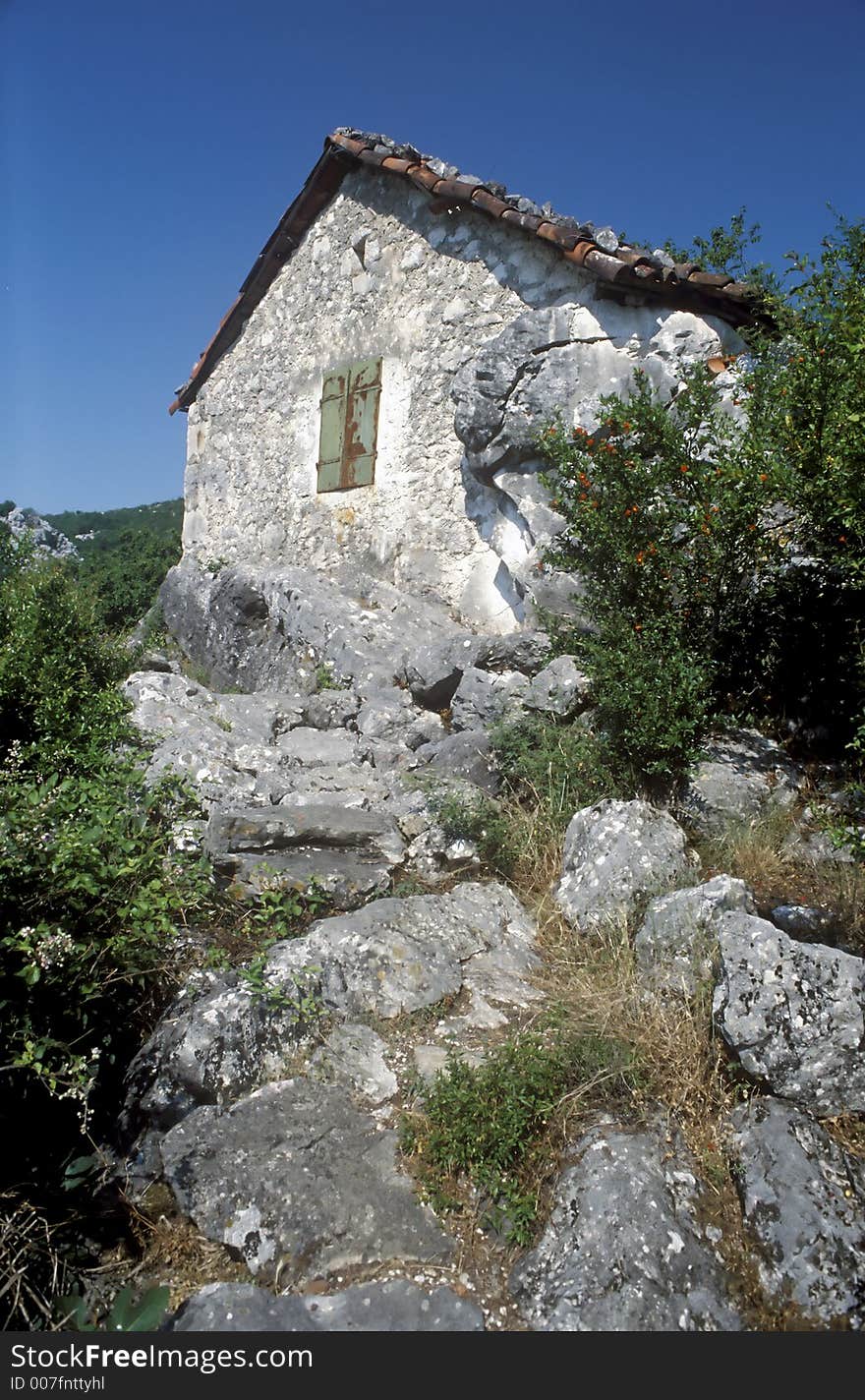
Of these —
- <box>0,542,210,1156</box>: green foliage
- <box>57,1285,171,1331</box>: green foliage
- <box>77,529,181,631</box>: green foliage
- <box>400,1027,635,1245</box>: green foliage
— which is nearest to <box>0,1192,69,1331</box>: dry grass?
<box>57,1285,171,1331</box>: green foliage

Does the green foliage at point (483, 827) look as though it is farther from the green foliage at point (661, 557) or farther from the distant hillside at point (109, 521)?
the distant hillside at point (109, 521)

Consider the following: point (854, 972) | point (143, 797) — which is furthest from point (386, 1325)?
point (143, 797)

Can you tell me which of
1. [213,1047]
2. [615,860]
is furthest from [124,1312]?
[615,860]

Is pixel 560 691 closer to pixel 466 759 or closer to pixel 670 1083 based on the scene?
pixel 466 759

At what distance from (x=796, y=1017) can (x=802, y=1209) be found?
27.7 inches

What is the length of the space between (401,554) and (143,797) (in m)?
4.37

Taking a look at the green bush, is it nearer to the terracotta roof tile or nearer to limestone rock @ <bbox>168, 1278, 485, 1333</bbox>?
the terracotta roof tile

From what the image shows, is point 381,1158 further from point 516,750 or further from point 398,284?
point 398,284

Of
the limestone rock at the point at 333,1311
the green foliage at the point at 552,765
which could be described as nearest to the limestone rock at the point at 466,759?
the green foliage at the point at 552,765

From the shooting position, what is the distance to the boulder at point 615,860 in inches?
180

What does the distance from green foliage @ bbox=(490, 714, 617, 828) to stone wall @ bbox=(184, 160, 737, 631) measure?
6.76ft

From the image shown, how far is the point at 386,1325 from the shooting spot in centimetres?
282

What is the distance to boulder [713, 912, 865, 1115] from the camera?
3500 millimetres

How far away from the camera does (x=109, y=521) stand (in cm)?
2691
